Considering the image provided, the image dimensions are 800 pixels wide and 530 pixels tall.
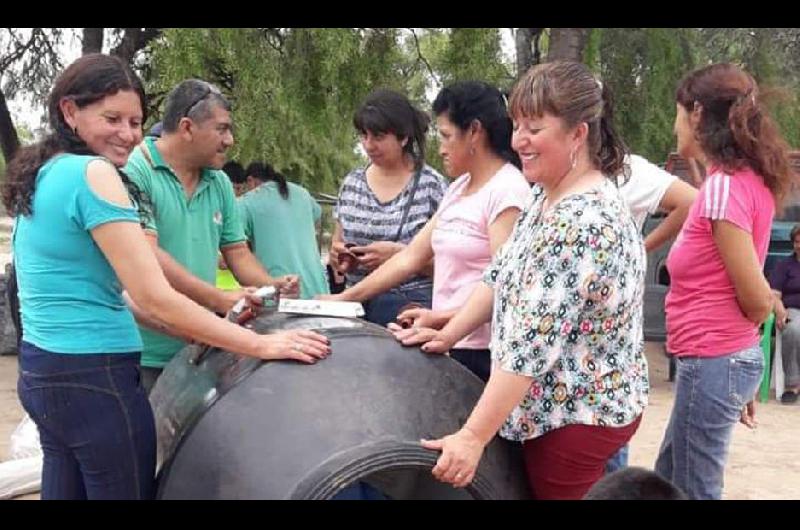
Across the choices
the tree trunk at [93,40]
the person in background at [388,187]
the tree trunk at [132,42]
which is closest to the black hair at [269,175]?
the person in background at [388,187]

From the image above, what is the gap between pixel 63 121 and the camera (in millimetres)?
2686

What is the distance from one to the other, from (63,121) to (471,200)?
1171 millimetres

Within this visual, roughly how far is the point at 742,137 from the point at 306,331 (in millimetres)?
1325

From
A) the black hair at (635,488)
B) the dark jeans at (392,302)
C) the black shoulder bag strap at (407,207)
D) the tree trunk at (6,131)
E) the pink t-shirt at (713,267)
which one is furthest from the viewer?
the tree trunk at (6,131)

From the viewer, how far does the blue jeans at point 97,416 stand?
8.48 feet

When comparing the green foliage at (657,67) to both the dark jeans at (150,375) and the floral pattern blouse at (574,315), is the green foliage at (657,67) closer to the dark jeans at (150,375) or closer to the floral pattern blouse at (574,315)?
the dark jeans at (150,375)

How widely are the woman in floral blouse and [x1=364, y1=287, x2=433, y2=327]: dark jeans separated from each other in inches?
60.3

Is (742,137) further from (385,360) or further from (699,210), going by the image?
(385,360)

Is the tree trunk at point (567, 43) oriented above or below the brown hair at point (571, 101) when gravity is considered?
above

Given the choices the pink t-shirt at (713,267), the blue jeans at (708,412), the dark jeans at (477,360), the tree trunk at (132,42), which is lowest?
the blue jeans at (708,412)

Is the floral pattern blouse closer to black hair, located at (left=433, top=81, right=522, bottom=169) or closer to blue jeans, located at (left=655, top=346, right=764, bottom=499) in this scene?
blue jeans, located at (left=655, top=346, right=764, bottom=499)

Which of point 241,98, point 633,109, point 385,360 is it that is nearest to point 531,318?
point 385,360

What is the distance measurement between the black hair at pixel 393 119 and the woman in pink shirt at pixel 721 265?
4.94ft

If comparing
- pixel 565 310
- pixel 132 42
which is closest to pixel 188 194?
pixel 565 310
